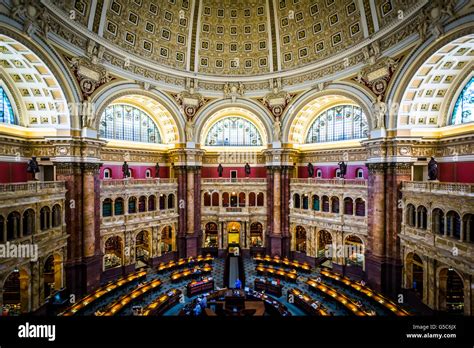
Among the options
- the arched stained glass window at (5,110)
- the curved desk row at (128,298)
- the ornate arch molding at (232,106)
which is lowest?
the curved desk row at (128,298)

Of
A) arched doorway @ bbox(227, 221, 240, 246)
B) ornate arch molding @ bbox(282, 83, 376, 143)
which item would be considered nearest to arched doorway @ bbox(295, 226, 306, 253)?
arched doorway @ bbox(227, 221, 240, 246)

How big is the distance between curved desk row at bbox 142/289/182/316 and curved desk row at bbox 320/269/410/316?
47.1 ft

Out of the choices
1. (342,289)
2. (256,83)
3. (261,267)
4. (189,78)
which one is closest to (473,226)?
(342,289)

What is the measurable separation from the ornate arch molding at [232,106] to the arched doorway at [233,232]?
39.0 ft

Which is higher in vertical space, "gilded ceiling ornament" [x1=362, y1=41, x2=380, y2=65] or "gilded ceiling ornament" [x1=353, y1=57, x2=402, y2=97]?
"gilded ceiling ornament" [x1=362, y1=41, x2=380, y2=65]

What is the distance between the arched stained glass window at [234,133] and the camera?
1299 inches

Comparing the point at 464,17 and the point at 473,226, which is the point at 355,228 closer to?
the point at 473,226

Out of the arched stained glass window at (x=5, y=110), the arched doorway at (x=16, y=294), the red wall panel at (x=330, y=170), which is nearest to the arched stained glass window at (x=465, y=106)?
the red wall panel at (x=330, y=170)

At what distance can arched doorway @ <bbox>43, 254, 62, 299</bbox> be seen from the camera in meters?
19.2

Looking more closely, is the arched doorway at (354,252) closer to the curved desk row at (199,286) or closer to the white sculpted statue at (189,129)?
the curved desk row at (199,286)

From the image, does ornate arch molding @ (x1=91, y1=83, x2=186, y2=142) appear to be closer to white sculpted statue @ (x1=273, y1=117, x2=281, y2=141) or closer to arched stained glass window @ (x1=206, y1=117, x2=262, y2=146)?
arched stained glass window @ (x1=206, y1=117, x2=262, y2=146)

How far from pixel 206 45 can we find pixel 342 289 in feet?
96.6

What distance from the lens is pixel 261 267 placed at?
26.1m

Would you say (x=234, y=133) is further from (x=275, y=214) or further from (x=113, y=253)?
(x=113, y=253)
